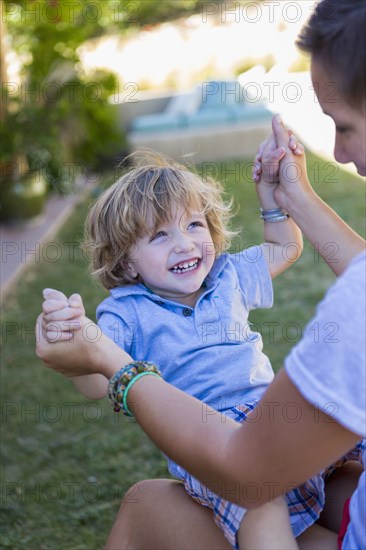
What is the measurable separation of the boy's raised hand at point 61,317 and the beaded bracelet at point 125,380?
109 mm

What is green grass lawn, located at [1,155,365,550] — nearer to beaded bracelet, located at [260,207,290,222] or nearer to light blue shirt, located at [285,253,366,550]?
beaded bracelet, located at [260,207,290,222]

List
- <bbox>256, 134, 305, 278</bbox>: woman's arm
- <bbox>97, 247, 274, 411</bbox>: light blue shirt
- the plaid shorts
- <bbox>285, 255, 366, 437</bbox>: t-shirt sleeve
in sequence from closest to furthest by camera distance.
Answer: <bbox>285, 255, 366, 437</bbox>: t-shirt sleeve
the plaid shorts
<bbox>97, 247, 274, 411</bbox>: light blue shirt
<bbox>256, 134, 305, 278</bbox>: woman's arm

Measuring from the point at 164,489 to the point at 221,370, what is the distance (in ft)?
A: 0.98

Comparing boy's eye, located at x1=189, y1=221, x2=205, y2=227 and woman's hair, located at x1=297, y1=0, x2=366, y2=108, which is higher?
woman's hair, located at x1=297, y1=0, x2=366, y2=108

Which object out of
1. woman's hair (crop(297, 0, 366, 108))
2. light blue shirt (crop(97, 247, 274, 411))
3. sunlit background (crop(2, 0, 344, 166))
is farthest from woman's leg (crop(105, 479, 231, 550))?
sunlit background (crop(2, 0, 344, 166))

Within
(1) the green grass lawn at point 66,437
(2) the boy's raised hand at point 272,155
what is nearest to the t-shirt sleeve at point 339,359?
(2) the boy's raised hand at point 272,155

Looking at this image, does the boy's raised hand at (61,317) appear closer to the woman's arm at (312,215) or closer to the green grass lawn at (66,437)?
the woman's arm at (312,215)

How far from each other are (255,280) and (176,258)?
0.23 metres

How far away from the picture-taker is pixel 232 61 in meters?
13.1

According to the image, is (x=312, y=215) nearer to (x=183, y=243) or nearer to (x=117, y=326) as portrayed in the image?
(x=183, y=243)

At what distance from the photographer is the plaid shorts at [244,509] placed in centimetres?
133

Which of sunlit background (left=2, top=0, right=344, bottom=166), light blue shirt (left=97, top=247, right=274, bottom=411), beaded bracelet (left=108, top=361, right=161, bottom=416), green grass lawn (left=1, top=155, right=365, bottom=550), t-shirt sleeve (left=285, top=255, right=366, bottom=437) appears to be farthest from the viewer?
sunlit background (left=2, top=0, right=344, bottom=166)

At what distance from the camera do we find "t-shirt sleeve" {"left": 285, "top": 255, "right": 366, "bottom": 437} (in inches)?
37.8

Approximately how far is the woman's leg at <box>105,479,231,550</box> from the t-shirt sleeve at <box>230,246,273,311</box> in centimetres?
55
